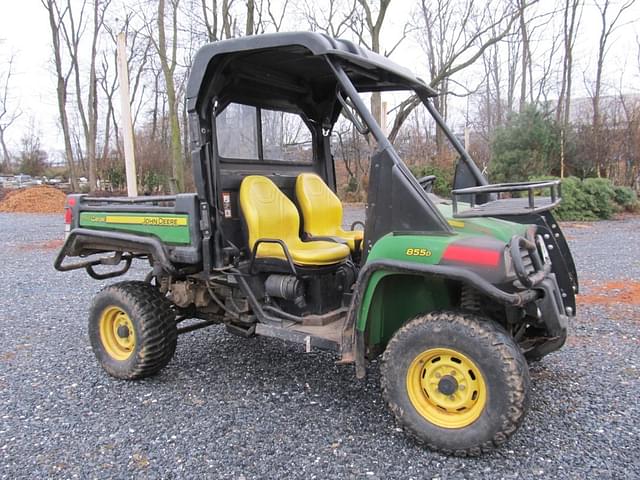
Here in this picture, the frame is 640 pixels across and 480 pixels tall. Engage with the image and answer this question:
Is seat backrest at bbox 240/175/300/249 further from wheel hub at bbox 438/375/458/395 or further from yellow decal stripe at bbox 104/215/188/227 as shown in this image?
wheel hub at bbox 438/375/458/395

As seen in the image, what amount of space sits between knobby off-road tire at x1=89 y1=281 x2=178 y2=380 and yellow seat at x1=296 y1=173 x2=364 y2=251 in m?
A: 1.28

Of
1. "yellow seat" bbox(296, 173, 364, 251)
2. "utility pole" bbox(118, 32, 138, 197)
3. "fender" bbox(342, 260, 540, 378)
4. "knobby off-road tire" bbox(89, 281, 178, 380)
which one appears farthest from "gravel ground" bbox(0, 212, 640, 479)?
"utility pole" bbox(118, 32, 138, 197)

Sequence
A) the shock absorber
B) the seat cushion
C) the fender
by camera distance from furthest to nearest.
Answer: the seat cushion, the shock absorber, the fender

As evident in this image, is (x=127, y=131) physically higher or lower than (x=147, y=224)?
higher

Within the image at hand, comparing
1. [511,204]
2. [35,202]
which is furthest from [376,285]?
[35,202]

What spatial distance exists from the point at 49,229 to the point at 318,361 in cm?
1284

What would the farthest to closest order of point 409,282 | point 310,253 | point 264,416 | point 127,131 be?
point 127,131 → point 310,253 → point 264,416 → point 409,282

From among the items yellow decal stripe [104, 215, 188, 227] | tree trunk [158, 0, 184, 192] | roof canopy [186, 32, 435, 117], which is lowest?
yellow decal stripe [104, 215, 188, 227]

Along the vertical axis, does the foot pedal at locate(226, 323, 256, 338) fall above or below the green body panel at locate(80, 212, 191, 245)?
below

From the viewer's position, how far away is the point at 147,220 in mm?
3799

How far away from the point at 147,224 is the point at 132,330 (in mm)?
794

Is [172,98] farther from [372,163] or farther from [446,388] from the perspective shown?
[446,388]

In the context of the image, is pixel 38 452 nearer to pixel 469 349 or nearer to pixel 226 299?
pixel 226 299

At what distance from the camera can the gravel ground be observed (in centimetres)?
270
